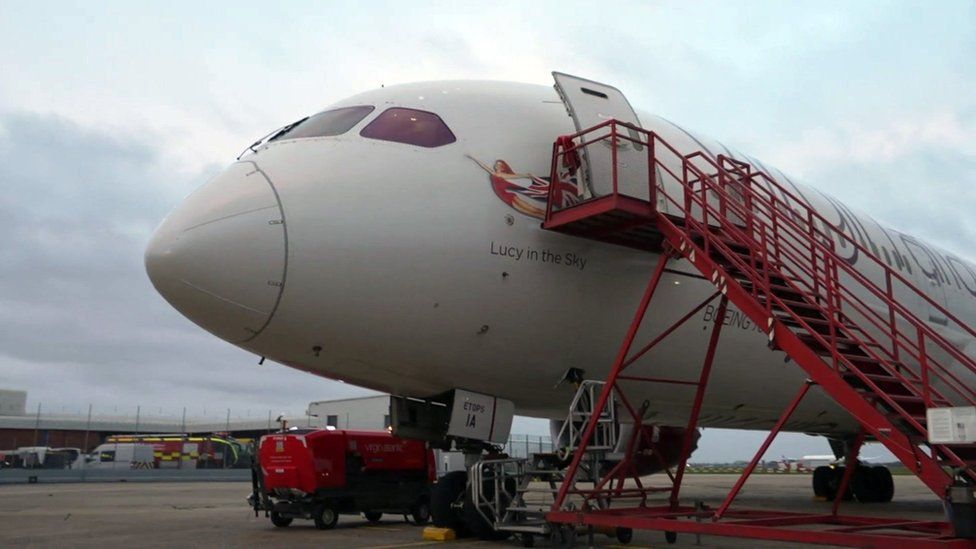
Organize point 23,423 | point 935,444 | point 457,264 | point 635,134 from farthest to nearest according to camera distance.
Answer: point 23,423 < point 635,134 < point 457,264 < point 935,444

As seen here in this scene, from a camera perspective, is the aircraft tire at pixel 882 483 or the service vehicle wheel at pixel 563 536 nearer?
the service vehicle wheel at pixel 563 536

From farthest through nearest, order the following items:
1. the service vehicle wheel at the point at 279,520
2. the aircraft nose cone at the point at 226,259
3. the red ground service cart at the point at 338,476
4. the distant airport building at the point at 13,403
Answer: the distant airport building at the point at 13,403, the service vehicle wheel at the point at 279,520, the red ground service cart at the point at 338,476, the aircraft nose cone at the point at 226,259

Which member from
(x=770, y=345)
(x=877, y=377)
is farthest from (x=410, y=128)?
(x=877, y=377)

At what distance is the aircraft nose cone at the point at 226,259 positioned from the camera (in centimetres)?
791

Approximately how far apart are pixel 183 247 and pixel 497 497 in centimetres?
439

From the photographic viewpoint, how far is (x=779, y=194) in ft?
41.8

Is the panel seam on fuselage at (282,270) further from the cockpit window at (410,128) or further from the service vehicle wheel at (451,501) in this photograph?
the service vehicle wheel at (451,501)

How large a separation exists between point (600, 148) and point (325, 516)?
8.34 metres

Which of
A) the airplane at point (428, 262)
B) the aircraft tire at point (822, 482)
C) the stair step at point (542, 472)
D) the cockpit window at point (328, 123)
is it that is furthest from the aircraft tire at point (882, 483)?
the cockpit window at point (328, 123)

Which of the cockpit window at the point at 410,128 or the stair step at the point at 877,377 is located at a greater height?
the cockpit window at the point at 410,128

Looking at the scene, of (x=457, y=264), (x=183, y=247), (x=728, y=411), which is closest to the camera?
(x=183, y=247)

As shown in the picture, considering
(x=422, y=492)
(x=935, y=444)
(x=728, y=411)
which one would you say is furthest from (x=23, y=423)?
(x=935, y=444)

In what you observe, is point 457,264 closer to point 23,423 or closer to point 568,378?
point 568,378

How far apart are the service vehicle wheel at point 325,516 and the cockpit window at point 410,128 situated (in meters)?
7.40
